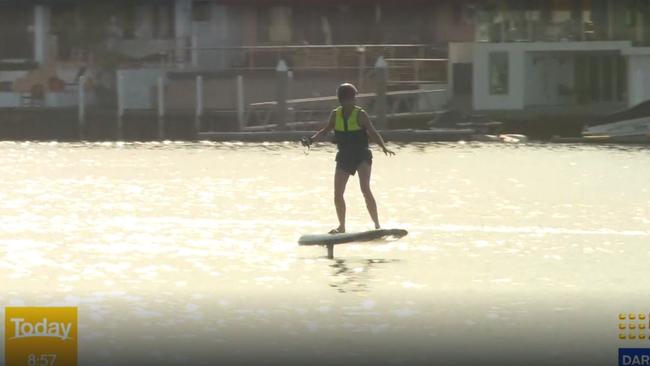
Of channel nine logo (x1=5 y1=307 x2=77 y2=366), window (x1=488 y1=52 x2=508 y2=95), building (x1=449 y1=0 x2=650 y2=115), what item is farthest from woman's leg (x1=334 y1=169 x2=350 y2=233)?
window (x1=488 y1=52 x2=508 y2=95)

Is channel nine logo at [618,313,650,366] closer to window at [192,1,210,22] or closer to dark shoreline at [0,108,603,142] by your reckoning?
dark shoreline at [0,108,603,142]

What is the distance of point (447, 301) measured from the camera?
16766 millimetres

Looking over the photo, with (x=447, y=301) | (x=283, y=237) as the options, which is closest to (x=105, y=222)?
(x=283, y=237)

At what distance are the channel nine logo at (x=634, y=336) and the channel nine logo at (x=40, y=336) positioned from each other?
12.7ft

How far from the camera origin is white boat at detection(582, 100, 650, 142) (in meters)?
54.5

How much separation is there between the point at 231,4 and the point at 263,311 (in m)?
62.4

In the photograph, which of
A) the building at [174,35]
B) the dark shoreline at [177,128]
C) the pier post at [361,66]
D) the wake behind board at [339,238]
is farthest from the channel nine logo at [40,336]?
the building at [174,35]

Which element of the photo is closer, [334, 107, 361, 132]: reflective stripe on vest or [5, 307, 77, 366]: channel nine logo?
[5, 307, 77, 366]: channel nine logo

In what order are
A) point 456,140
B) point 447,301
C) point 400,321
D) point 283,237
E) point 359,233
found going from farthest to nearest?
point 456,140 → point 283,237 → point 359,233 → point 447,301 → point 400,321

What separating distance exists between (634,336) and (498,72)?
5879cm

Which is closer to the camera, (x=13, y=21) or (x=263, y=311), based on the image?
(x=263, y=311)

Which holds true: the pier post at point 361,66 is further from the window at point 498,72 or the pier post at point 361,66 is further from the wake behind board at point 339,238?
the wake behind board at point 339,238

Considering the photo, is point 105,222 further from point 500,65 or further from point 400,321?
point 500,65

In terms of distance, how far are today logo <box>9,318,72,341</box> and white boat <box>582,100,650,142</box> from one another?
4089 cm
